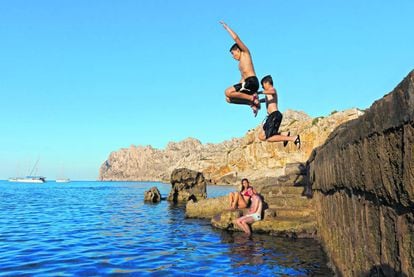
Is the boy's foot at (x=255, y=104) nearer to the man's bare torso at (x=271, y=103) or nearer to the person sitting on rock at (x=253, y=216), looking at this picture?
the man's bare torso at (x=271, y=103)

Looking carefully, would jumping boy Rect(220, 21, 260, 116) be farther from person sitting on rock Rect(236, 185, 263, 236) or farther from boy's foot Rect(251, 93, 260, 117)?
person sitting on rock Rect(236, 185, 263, 236)

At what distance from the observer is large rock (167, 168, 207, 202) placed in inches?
1577

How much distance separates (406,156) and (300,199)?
15.5 metres

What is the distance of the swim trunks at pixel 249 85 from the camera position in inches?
340

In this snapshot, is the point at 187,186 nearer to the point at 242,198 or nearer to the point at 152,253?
the point at 242,198

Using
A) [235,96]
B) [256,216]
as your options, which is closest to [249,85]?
[235,96]

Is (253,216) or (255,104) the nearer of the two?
(255,104)

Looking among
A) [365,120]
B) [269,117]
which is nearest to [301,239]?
[269,117]

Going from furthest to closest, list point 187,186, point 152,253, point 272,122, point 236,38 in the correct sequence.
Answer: point 187,186 → point 152,253 → point 272,122 → point 236,38

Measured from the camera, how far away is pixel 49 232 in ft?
64.6

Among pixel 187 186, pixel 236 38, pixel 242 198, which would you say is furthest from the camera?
pixel 187 186

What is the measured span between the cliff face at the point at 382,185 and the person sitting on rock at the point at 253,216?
1052 centimetres

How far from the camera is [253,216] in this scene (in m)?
17.7

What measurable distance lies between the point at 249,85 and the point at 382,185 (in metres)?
4.91
